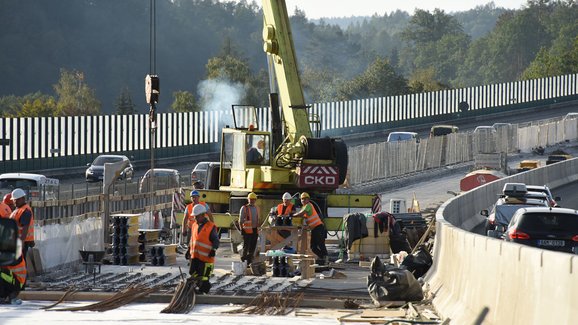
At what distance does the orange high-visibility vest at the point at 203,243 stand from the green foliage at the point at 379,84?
116 meters

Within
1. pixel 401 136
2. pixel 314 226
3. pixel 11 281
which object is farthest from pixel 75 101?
pixel 11 281

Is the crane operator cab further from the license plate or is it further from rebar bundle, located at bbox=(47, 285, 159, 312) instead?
rebar bundle, located at bbox=(47, 285, 159, 312)

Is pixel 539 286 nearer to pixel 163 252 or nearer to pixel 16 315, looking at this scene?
pixel 16 315

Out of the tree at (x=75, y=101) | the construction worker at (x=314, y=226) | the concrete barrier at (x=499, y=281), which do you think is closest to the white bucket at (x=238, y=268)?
the construction worker at (x=314, y=226)

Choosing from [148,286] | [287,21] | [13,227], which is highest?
[287,21]

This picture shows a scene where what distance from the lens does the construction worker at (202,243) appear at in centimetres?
2220

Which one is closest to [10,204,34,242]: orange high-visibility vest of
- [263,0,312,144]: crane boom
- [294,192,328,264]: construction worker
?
[294,192,328,264]: construction worker

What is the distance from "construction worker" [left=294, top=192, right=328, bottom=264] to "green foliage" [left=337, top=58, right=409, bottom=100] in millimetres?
107573

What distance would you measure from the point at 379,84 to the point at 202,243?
393ft

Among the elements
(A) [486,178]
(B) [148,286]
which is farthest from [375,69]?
(B) [148,286]

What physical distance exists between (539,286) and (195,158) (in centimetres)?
6401

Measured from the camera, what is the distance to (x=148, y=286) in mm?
24328

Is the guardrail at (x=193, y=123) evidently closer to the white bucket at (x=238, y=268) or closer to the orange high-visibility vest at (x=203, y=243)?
the white bucket at (x=238, y=268)

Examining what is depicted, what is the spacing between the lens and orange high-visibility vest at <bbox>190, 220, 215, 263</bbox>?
22219mm
